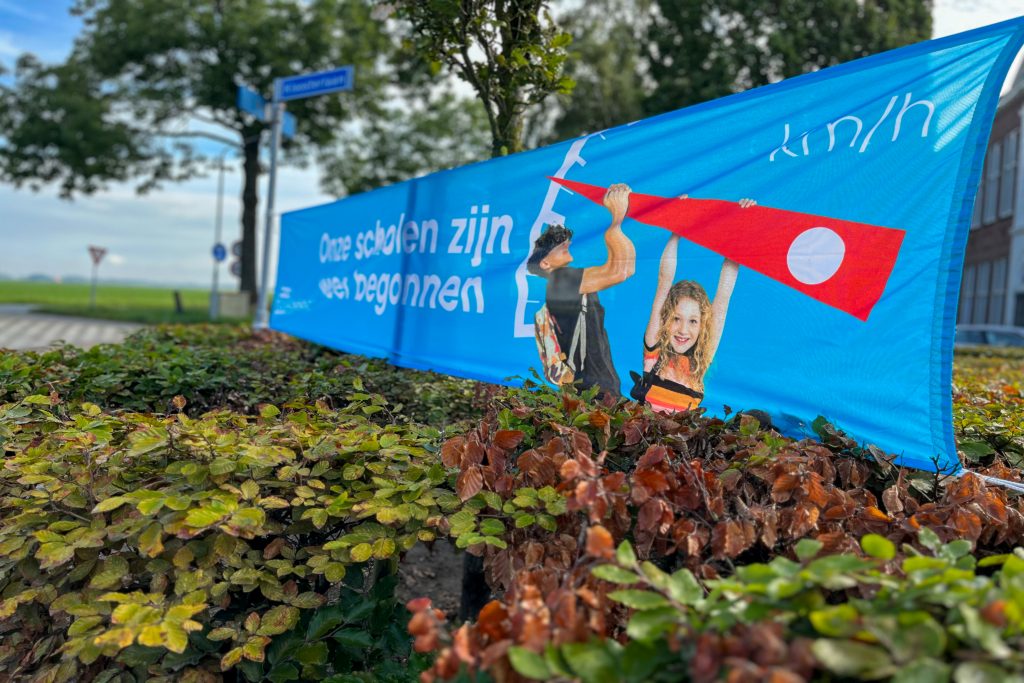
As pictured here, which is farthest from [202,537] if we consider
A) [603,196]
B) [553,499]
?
[603,196]

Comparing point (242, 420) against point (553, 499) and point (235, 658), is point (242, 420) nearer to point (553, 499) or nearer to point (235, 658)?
point (235, 658)

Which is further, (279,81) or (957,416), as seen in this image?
(279,81)

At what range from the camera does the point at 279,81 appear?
1022 cm

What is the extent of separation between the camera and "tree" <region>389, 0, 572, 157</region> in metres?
5.31

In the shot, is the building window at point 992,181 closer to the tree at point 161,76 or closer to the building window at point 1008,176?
the building window at point 1008,176

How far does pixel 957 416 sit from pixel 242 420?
277cm

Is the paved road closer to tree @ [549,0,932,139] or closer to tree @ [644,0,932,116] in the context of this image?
tree @ [549,0,932,139]

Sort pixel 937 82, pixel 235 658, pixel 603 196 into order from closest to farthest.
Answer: pixel 235 658 < pixel 937 82 < pixel 603 196

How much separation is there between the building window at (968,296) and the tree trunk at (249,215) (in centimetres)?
2609

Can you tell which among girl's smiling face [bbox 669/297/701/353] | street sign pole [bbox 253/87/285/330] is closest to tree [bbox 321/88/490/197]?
street sign pole [bbox 253/87/285/330]

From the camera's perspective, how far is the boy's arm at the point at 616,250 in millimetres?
3354

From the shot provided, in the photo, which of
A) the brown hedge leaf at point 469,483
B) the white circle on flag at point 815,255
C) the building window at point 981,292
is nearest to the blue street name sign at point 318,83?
the white circle on flag at point 815,255

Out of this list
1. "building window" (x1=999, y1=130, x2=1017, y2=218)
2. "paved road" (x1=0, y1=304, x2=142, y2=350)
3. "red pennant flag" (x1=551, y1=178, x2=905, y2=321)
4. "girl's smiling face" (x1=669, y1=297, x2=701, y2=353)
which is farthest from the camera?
"building window" (x1=999, y1=130, x2=1017, y2=218)

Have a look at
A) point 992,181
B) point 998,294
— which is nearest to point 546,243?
point 998,294
